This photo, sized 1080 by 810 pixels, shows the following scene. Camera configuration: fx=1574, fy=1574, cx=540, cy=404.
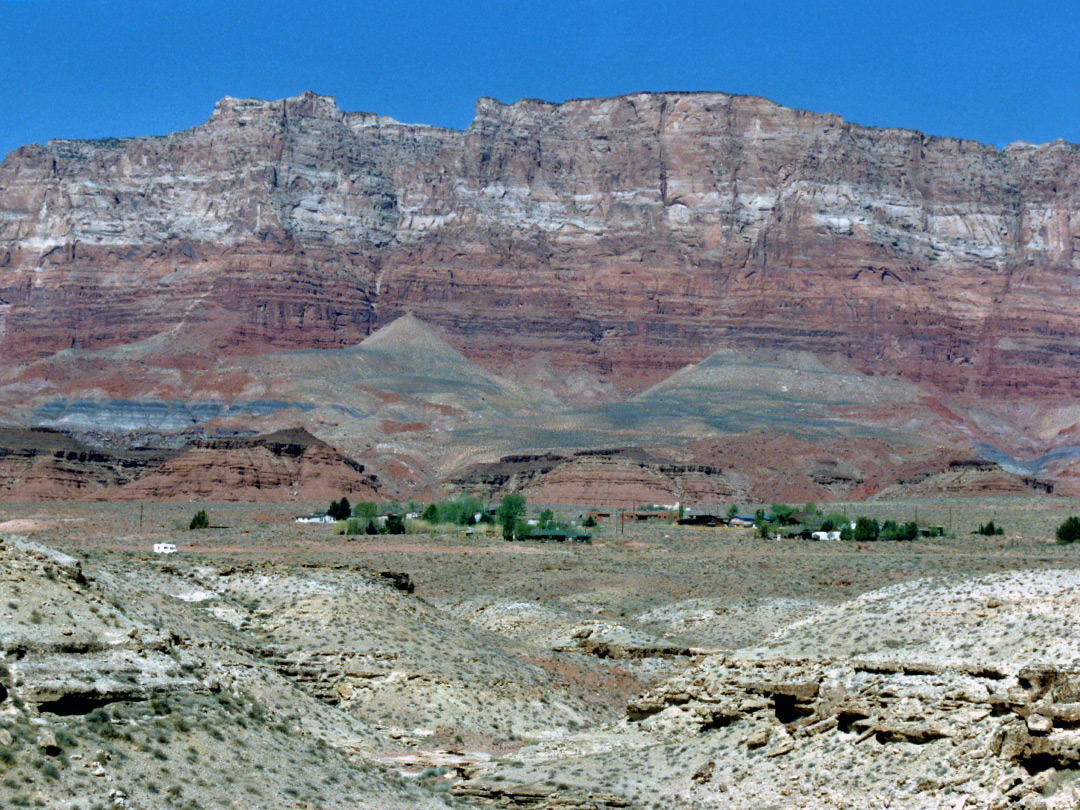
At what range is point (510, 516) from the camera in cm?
11194

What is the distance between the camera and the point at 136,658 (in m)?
22.5

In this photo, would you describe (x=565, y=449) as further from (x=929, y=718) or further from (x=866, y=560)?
(x=929, y=718)

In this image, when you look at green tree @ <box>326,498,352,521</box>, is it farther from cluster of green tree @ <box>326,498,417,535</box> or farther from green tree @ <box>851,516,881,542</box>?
green tree @ <box>851,516,881,542</box>

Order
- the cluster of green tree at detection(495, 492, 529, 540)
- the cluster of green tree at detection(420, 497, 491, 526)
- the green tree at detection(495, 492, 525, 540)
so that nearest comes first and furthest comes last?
the cluster of green tree at detection(495, 492, 529, 540) → the green tree at detection(495, 492, 525, 540) → the cluster of green tree at detection(420, 497, 491, 526)

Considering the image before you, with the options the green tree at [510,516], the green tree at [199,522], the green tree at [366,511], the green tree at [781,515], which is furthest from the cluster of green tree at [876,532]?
the green tree at [199,522]

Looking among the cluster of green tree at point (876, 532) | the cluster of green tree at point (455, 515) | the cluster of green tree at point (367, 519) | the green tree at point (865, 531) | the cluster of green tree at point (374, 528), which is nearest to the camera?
the cluster of green tree at point (876, 532)

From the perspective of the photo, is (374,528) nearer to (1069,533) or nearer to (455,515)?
(455,515)

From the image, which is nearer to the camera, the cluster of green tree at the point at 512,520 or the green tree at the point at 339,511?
the cluster of green tree at the point at 512,520

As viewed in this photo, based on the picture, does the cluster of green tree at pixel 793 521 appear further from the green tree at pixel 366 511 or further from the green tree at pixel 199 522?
the green tree at pixel 199 522

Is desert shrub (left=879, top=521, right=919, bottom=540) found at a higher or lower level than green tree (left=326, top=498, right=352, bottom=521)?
lower

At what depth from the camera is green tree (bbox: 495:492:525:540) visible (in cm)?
10788

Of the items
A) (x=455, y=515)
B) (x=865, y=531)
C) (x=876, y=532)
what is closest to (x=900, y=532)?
(x=876, y=532)

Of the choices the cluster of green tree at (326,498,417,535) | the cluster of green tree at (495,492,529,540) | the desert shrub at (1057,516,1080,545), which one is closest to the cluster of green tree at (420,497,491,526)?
the cluster of green tree at (495,492,529,540)

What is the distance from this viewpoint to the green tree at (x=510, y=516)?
108 meters
